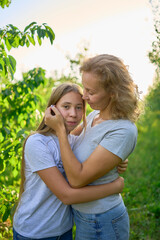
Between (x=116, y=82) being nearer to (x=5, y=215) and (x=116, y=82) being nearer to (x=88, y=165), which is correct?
(x=88, y=165)

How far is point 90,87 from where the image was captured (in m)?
1.74

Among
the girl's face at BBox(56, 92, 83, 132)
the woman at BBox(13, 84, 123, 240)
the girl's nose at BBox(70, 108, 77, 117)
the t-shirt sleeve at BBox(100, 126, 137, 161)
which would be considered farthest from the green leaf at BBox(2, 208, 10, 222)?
the t-shirt sleeve at BBox(100, 126, 137, 161)

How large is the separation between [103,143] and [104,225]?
594 mm

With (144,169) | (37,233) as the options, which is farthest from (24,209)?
(144,169)

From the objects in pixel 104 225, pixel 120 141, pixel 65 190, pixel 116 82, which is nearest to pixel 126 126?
pixel 120 141

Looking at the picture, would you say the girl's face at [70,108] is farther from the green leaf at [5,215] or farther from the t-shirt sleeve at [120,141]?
the green leaf at [5,215]

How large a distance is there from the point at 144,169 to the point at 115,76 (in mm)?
4787

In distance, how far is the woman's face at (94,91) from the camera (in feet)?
5.63

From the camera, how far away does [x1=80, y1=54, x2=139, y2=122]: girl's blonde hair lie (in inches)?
66.7

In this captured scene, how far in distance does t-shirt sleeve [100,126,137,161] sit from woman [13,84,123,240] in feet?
1.02

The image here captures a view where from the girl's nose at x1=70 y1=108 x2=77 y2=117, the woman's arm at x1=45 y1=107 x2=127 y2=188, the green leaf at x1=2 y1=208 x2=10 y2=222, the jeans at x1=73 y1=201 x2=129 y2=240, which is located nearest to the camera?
the woman's arm at x1=45 y1=107 x2=127 y2=188

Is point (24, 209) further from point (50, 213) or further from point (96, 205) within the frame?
point (96, 205)

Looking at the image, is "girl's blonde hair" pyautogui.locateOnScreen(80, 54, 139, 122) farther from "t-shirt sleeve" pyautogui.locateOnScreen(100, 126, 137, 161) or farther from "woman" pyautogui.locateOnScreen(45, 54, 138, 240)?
"t-shirt sleeve" pyautogui.locateOnScreen(100, 126, 137, 161)

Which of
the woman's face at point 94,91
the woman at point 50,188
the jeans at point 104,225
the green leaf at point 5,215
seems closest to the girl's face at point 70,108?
the woman at point 50,188
